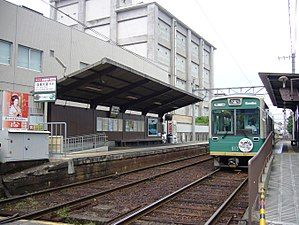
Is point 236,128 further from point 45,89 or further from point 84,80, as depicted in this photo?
point 45,89

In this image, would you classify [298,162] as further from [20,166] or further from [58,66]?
[58,66]

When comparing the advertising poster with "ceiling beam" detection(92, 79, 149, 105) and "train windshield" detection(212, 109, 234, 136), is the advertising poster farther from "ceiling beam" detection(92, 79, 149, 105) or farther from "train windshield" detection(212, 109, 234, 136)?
"train windshield" detection(212, 109, 234, 136)

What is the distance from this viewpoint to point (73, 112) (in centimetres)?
2044

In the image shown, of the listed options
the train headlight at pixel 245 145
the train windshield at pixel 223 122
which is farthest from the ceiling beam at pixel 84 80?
the train headlight at pixel 245 145

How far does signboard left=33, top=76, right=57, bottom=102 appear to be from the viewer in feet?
49.9

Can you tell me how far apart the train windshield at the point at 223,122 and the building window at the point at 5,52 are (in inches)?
507

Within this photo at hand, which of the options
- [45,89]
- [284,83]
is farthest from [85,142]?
[284,83]

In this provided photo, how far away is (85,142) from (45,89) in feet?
17.8

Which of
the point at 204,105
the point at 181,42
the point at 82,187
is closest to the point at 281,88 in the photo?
the point at 82,187

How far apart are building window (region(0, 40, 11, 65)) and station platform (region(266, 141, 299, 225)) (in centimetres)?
1579

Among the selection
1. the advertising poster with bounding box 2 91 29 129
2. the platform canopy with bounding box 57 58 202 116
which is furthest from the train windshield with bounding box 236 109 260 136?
the advertising poster with bounding box 2 91 29 129

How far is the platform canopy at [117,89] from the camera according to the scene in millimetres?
17266

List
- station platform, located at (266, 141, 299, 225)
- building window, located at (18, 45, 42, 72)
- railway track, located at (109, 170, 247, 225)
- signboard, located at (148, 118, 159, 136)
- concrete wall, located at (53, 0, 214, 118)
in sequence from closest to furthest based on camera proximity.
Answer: station platform, located at (266, 141, 299, 225)
railway track, located at (109, 170, 247, 225)
building window, located at (18, 45, 42, 72)
signboard, located at (148, 118, 159, 136)
concrete wall, located at (53, 0, 214, 118)

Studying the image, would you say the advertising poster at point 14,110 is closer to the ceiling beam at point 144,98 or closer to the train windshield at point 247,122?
the train windshield at point 247,122
